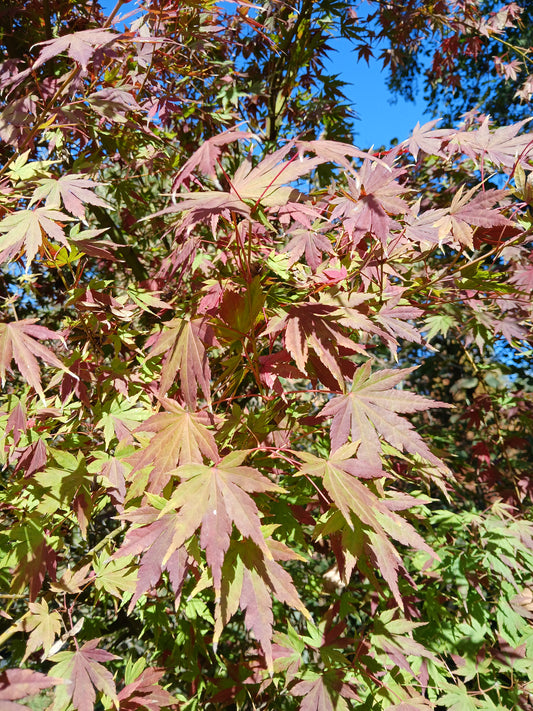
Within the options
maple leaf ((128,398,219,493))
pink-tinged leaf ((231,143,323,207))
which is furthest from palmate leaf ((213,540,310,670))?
pink-tinged leaf ((231,143,323,207))

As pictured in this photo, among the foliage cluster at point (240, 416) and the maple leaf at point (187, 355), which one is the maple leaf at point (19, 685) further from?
the maple leaf at point (187, 355)

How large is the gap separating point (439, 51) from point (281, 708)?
5501mm

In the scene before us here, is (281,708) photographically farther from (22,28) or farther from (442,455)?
(22,28)

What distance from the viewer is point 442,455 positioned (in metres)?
1.95

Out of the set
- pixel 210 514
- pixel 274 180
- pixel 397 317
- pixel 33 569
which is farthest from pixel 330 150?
pixel 33 569

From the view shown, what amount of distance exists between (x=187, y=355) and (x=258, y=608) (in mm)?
650

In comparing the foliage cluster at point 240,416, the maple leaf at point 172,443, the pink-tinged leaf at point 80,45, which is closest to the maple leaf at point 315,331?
the foliage cluster at point 240,416

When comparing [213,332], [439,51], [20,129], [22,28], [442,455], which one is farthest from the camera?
[439,51]

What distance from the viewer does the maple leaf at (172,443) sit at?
3.51ft

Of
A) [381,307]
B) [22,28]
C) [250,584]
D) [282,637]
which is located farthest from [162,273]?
[22,28]

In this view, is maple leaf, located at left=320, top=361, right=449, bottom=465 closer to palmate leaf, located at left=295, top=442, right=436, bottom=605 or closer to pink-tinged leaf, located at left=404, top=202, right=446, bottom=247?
palmate leaf, located at left=295, top=442, right=436, bottom=605

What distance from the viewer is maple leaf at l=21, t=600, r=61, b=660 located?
1.26 meters

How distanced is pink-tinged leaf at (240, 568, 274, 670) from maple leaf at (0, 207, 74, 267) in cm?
101

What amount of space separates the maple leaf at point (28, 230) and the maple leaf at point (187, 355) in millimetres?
398
